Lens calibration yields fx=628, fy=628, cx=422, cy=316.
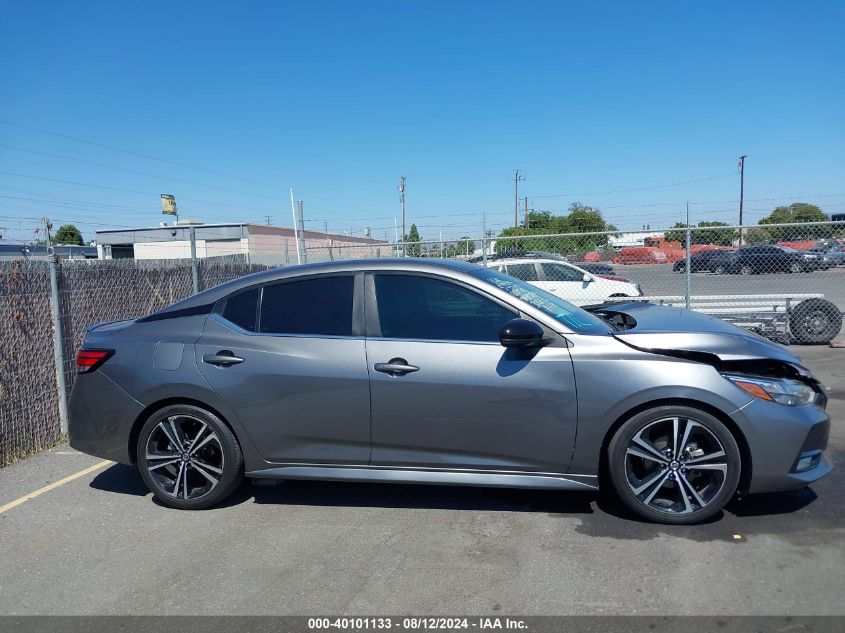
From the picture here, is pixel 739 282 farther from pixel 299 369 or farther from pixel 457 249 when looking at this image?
pixel 299 369

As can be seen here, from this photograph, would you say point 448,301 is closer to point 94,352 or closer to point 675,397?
point 675,397

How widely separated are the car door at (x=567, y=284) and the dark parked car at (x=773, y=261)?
466 centimetres

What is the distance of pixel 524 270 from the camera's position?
12.6m

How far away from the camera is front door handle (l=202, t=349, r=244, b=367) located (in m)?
4.14

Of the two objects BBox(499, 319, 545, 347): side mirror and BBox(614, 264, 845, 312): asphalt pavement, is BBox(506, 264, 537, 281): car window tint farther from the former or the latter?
BBox(499, 319, 545, 347): side mirror

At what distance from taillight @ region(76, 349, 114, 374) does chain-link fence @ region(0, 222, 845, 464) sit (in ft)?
5.53

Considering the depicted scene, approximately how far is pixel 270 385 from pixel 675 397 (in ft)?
8.20

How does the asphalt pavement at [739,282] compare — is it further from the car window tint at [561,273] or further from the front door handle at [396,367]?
the front door handle at [396,367]

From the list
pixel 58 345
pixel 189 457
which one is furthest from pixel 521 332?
pixel 58 345

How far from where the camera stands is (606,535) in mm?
3715

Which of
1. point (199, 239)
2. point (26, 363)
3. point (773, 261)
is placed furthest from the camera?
point (199, 239)

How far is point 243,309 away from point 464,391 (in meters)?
1.66

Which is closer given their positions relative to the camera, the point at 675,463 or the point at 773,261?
the point at 675,463

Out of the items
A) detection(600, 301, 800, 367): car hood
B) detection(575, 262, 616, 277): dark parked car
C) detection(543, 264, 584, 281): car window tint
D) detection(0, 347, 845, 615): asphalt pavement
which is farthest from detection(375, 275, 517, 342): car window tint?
detection(575, 262, 616, 277): dark parked car
